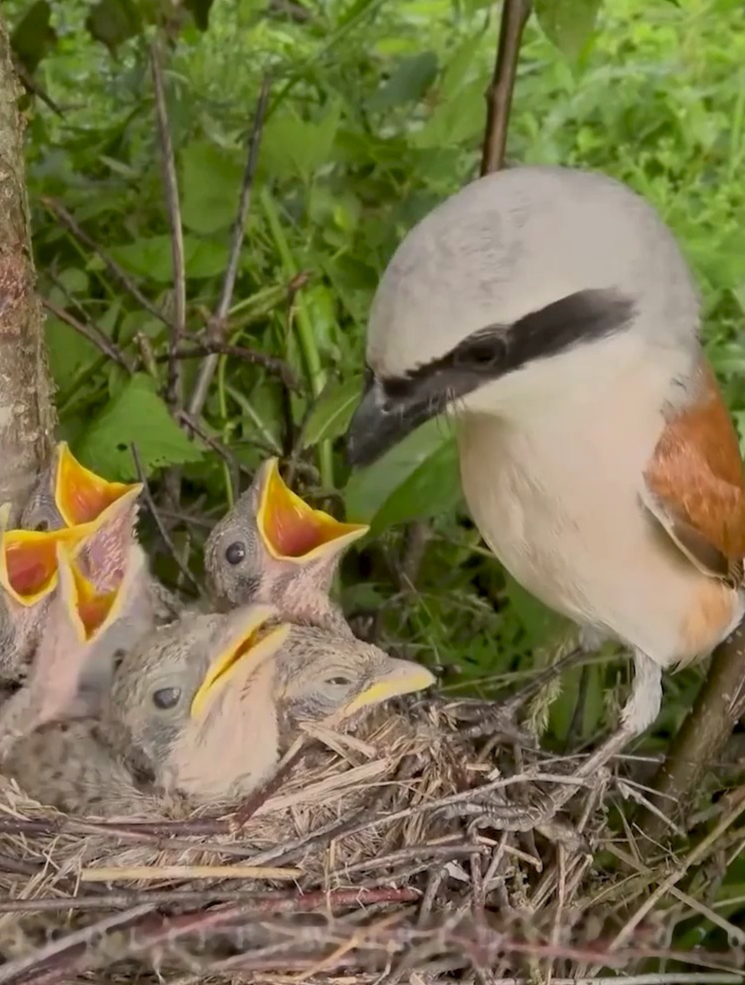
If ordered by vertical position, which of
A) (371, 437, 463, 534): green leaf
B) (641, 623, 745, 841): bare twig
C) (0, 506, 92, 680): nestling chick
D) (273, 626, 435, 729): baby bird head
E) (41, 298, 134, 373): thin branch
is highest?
(41, 298, 134, 373): thin branch

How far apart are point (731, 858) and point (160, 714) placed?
673mm

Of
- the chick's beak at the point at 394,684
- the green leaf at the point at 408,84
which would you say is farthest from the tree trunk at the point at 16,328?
the green leaf at the point at 408,84

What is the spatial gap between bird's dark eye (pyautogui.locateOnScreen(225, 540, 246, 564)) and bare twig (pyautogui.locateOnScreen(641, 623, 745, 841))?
50 cm

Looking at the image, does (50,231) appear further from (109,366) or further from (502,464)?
(502,464)

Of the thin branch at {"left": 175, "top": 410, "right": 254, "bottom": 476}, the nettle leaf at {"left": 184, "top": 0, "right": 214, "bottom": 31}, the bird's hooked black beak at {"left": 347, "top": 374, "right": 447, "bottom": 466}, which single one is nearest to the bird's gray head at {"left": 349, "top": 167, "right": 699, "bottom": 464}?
the bird's hooked black beak at {"left": 347, "top": 374, "right": 447, "bottom": 466}

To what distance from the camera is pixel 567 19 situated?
1.12 m

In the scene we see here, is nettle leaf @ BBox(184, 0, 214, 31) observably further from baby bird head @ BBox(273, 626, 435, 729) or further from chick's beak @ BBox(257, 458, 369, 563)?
baby bird head @ BBox(273, 626, 435, 729)

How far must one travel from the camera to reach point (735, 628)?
4.20 feet

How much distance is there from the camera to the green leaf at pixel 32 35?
143cm

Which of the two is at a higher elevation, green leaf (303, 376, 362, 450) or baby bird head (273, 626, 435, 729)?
green leaf (303, 376, 362, 450)

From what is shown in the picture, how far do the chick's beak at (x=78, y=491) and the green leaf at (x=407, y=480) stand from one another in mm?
252

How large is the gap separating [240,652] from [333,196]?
2.51 feet

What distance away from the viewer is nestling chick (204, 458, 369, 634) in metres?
1.17

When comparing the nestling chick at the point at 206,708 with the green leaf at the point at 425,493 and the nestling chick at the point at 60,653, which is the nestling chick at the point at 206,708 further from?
the green leaf at the point at 425,493
